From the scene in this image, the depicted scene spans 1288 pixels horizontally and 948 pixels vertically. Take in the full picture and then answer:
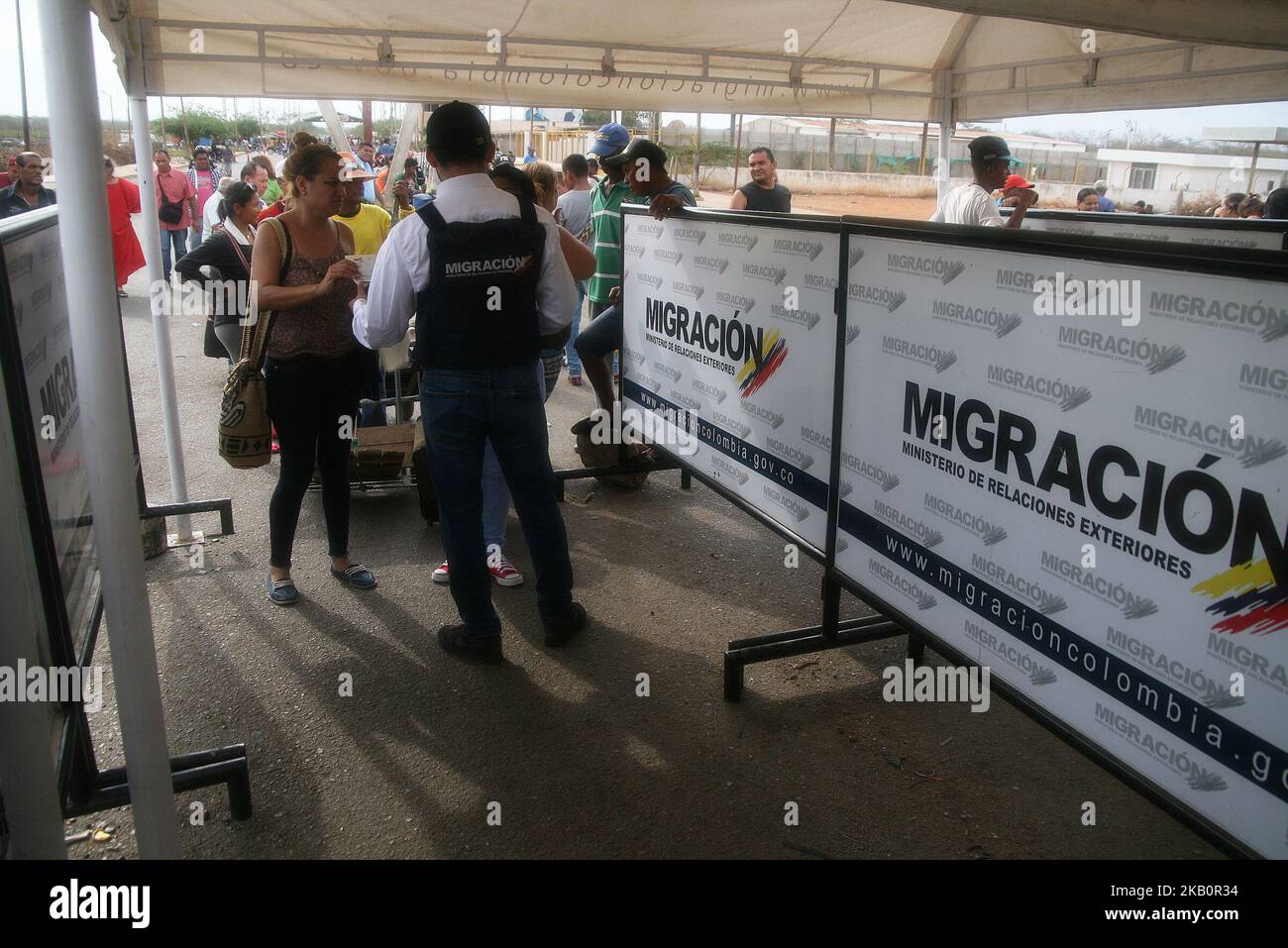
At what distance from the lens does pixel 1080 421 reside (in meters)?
2.43

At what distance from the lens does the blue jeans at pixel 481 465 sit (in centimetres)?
372

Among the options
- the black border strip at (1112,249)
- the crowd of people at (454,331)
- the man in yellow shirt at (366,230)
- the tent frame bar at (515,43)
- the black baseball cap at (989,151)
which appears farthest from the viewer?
the tent frame bar at (515,43)

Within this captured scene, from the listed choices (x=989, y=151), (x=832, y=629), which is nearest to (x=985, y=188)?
(x=989, y=151)

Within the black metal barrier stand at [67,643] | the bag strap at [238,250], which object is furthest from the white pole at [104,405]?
the bag strap at [238,250]

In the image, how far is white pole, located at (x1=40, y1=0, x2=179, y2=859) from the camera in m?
1.76

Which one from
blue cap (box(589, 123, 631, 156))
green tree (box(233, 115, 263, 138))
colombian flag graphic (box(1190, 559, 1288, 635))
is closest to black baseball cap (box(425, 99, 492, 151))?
colombian flag graphic (box(1190, 559, 1288, 635))

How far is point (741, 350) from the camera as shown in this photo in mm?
4348

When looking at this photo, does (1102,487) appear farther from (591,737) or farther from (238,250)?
(238,250)

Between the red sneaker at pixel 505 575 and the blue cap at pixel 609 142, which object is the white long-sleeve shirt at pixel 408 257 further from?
the blue cap at pixel 609 142

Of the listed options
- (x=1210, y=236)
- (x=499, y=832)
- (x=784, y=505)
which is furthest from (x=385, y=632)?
(x=1210, y=236)

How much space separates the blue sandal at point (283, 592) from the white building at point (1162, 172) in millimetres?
42742

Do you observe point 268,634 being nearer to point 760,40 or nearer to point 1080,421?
point 1080,421

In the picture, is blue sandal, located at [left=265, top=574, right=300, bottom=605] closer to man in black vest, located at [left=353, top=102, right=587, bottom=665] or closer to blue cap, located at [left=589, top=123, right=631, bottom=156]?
man in black vest, located at [left=353, top=102, right=587, bottom=665]

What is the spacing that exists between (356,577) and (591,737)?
6.05 ft
